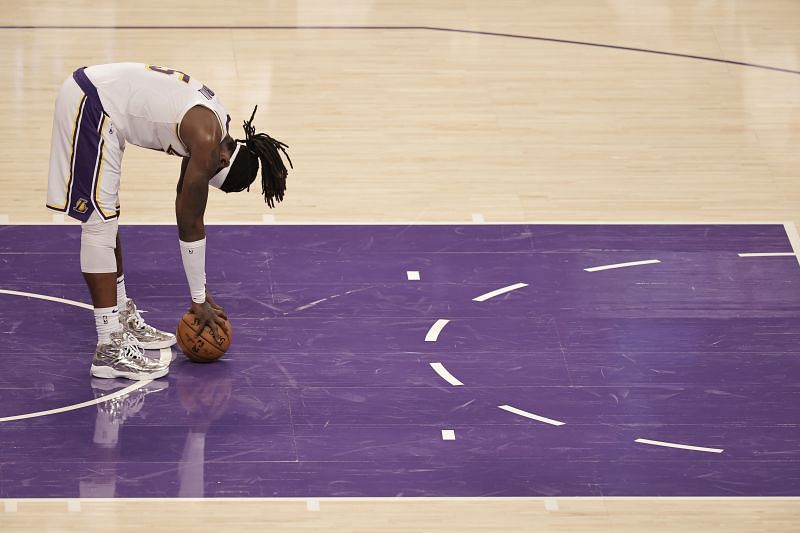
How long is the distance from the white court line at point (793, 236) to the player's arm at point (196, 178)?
12.9 feet

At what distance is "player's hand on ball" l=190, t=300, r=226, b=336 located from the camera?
830 cm

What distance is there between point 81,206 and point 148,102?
0.65m

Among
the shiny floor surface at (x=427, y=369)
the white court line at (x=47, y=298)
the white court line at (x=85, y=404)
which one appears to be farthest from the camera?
the white court line at (x=47, y=298)

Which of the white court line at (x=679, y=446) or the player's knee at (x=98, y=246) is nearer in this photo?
the white court line at (x=679, y=446)

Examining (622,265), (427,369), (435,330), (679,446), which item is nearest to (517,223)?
(622,265)

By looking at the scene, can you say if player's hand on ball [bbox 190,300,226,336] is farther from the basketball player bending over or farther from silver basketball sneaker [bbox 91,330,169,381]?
silver basketball sneaker [bbox 91,330,169,381]

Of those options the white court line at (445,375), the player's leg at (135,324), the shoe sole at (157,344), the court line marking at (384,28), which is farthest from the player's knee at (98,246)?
the court line marking at (384,28)

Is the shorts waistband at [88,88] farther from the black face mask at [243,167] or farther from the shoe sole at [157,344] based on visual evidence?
the shoe sole at [157,344]

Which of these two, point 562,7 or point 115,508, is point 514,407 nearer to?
point 115,508

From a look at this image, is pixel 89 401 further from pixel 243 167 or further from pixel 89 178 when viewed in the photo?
pixel 243 167

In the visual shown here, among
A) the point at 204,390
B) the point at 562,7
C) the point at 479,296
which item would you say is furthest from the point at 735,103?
the point at 204,390

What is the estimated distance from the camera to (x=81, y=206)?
8.05m

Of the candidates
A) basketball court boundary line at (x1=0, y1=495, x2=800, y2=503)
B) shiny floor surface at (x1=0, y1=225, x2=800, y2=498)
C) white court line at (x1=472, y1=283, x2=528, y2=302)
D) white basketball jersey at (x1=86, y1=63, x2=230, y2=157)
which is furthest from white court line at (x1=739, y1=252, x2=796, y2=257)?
white basketball jersey at (x1=86, y1=63, x2=230, y2=157)

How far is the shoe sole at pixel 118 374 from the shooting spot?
27.2ft
